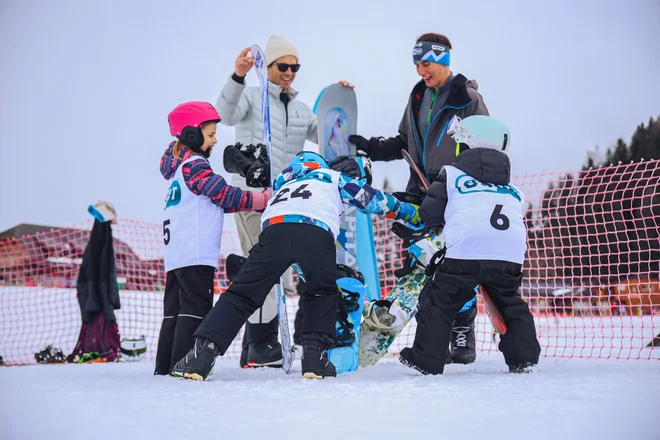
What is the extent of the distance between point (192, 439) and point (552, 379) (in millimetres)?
1615

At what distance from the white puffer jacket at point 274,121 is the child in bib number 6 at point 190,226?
60cm

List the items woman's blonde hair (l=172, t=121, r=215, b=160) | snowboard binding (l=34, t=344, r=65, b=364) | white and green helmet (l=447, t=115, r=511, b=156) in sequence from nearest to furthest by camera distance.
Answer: white and green helmet (l=447, t=115, r=511, b=156) < woman's blonde hair (l=172, t=121, r=215, b=160) < snowboard binding (l=34, t=344, r=65, b=364)

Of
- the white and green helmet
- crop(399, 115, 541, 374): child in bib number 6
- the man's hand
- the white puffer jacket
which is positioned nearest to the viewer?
crop(399, 115, 541, 374): child in bib number 6

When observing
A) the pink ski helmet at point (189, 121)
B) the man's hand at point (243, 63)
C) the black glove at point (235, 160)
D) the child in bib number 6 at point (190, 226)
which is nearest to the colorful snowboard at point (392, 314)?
the child in bib number 6 at point (190, 226)

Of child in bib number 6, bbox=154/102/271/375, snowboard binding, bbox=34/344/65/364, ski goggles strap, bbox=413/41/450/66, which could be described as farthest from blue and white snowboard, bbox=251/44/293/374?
snowboard binding, bbox=34/344/65/364

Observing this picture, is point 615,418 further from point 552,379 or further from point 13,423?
Answer: point 13,423

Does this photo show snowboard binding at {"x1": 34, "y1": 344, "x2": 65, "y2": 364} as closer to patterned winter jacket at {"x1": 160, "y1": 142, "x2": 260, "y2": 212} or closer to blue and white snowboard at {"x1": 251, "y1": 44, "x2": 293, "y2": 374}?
blue and white snowboard at {"x1": 251, "y1": 44, "x2": 293, "y2": 374}

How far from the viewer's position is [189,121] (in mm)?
3336

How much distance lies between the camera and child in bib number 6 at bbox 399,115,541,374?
2877mm

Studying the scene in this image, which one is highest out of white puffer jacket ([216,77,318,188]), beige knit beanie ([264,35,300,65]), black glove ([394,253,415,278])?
beige knit beanie ([264,35,300,65])

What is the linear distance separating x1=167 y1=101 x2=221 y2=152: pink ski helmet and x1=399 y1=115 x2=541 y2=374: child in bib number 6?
1.33 metres

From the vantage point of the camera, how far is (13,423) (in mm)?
1794

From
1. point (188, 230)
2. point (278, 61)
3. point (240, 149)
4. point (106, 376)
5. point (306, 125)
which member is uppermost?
point (278, 61)

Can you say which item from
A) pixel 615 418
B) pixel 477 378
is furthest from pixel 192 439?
pixel 477 378
